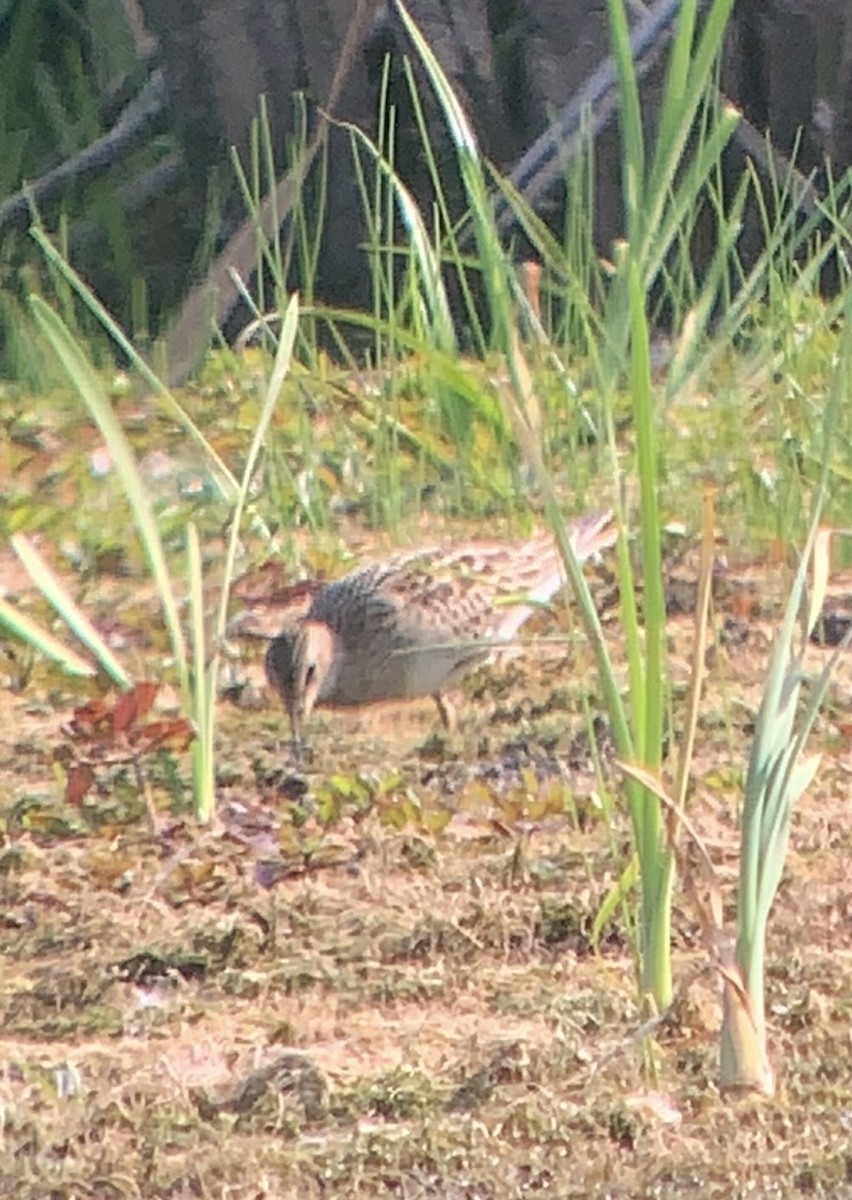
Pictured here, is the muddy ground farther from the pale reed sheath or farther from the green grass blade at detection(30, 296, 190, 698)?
the green grass blade at detection(30, 296, 190, 698)

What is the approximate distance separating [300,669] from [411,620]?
1.32 ft

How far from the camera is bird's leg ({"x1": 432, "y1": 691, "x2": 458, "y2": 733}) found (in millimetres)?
4145

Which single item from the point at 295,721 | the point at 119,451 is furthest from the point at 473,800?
the point at 119,451

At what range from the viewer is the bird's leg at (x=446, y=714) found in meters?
4.14

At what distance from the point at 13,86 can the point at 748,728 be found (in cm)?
489

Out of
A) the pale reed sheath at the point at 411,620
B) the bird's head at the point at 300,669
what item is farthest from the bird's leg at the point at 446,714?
the bird's head at the point at 300,669

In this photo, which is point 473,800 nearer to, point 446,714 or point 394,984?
point 446,714

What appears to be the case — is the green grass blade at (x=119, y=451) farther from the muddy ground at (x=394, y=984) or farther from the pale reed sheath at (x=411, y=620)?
the pale reed sheath at (x=411, y=620)

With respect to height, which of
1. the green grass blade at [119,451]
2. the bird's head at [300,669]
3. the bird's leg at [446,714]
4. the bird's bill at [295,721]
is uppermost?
the green grass blade at [119,451]

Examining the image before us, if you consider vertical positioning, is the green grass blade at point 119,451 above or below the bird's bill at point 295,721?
above

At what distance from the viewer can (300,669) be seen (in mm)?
4121

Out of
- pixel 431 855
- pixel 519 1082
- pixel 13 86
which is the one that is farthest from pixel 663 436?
pixel 13 86

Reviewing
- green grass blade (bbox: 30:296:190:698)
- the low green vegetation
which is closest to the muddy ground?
the low green vegetation

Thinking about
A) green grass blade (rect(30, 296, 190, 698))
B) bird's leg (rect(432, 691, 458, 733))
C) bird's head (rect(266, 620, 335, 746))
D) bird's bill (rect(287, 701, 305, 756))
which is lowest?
bird's leg (rect(432, 691, 458, 733))
